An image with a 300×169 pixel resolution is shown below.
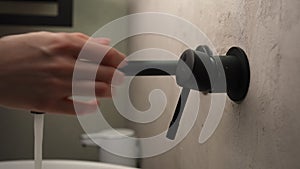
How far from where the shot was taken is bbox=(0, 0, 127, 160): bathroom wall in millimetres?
1224

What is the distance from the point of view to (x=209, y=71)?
1.62 ft

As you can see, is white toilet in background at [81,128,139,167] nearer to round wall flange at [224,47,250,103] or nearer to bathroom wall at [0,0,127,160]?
bathroom wall at [0,0,127,160]

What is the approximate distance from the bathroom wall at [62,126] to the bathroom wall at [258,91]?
0.57m

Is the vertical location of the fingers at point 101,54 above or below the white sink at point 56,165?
above

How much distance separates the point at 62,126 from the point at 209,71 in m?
0.84

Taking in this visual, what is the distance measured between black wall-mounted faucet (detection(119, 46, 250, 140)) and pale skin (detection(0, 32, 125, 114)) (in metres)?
0.11

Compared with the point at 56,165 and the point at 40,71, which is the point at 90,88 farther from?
the point at 56,165

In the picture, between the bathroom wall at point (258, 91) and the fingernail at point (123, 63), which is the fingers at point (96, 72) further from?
the bathroom wall at point (258, 91)

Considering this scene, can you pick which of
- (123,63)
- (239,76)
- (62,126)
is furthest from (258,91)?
(62,126)

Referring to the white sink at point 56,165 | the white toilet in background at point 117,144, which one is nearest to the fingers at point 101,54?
the white sink at point 56,165

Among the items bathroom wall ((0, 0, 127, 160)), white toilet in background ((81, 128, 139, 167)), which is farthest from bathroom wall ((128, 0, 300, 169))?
bathroom wall ((0, 0, 127, 160))

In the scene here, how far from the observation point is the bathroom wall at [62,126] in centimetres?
122

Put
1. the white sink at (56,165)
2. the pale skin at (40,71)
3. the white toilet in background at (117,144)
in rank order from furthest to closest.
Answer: the white toilet in background at (117,144) → the white sink at (56,165) → the pale skin at (40,71)

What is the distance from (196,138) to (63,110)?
32 cm
